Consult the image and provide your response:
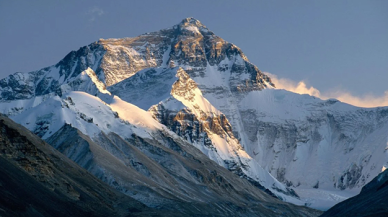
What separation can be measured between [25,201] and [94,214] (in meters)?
24.0

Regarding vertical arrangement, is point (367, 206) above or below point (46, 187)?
above

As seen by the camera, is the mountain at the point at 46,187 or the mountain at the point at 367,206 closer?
the mountain at the point at 46,187

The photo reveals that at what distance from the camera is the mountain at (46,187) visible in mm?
131375

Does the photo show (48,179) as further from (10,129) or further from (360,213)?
(360,213)

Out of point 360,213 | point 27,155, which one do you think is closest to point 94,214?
point 27,155

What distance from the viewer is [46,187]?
151 metres

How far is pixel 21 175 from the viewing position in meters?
145

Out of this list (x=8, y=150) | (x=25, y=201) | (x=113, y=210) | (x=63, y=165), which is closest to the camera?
(x=25, y=201)

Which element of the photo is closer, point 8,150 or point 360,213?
point 360,213

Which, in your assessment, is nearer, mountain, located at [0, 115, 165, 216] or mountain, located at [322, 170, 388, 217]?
mountain, located at [0, 115, 165, 216]

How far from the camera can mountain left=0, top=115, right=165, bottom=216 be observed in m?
131

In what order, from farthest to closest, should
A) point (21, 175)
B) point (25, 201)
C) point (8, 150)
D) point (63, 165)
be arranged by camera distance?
point (63, 165) < point (8, 150) < point (21, 175) < point (25, 201)

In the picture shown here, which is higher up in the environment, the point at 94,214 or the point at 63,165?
the point at 63,165

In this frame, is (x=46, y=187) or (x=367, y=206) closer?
(x=46, y=187)
